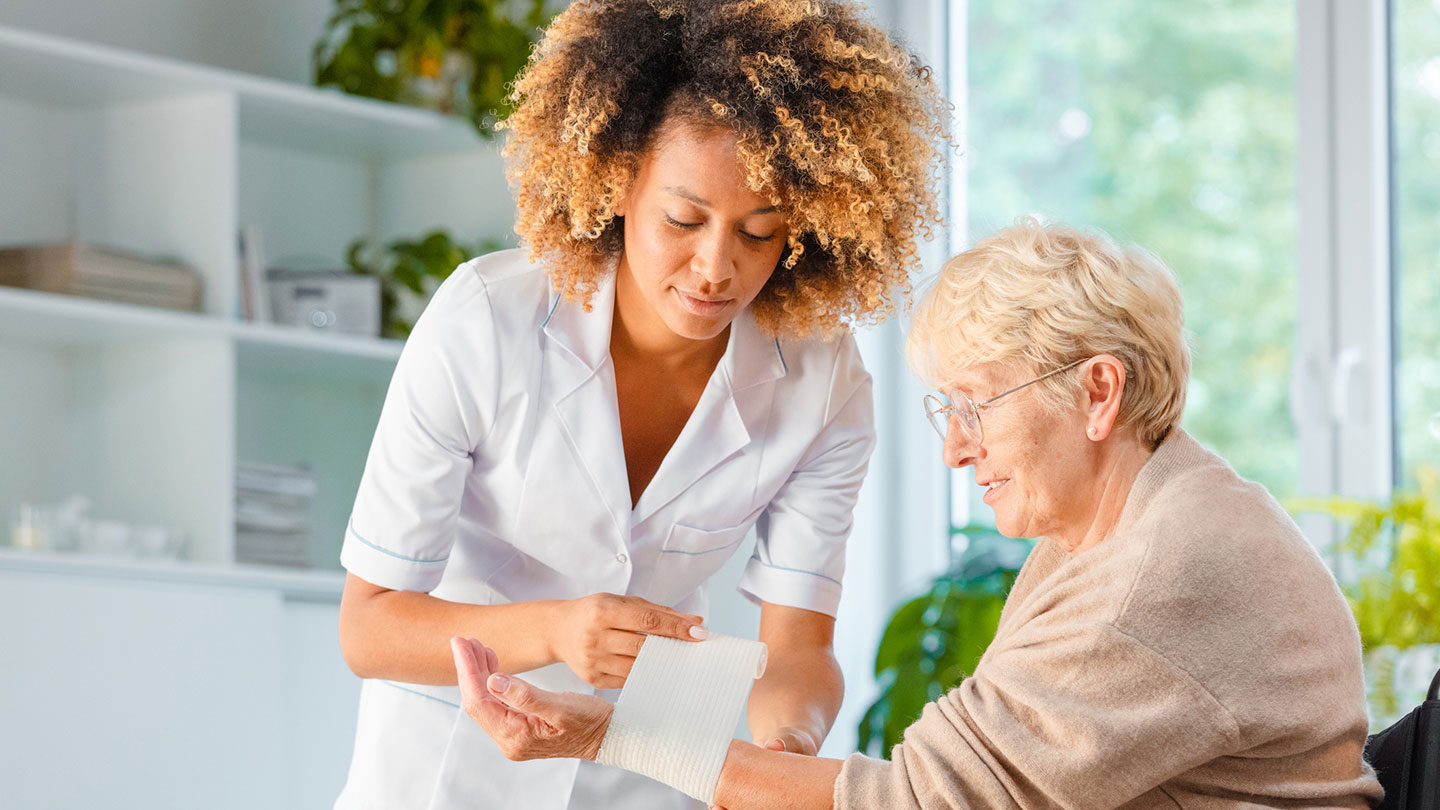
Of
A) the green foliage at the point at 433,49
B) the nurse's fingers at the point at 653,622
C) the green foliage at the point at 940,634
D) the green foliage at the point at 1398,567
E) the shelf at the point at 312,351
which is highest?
the green foliage at the point at 433,49

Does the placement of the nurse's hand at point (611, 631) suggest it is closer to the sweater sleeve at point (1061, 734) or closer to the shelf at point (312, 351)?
the sweater sleeve at point (1061, 734)

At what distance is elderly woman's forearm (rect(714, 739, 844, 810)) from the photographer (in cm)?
133

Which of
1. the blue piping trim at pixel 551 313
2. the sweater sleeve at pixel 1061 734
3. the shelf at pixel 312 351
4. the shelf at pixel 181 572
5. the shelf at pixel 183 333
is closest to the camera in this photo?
the sweater sleeve at pixel 1061 734

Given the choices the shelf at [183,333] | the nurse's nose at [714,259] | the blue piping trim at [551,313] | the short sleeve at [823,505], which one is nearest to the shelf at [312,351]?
the shelf at [183,333]

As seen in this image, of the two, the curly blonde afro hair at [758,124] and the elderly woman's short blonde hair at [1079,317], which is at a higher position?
the curly blonde afro hair at [758,124]

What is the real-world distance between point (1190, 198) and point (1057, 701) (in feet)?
8.39

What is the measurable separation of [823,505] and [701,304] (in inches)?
13.8

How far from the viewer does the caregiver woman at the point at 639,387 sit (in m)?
1.53

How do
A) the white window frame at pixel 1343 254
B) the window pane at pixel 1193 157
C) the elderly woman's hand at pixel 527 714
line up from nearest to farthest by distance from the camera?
the elderly woman's hand at pixel 527 714
the white window frame at pixel 1343 254
the window pane at pixel 1193 157

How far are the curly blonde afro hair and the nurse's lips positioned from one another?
9cm

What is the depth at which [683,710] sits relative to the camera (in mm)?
1385

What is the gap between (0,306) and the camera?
2537 mm

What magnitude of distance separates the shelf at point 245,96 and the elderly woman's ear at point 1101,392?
2.02m

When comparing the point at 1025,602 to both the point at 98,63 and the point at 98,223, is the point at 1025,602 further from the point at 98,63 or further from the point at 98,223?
the point at 98,223
